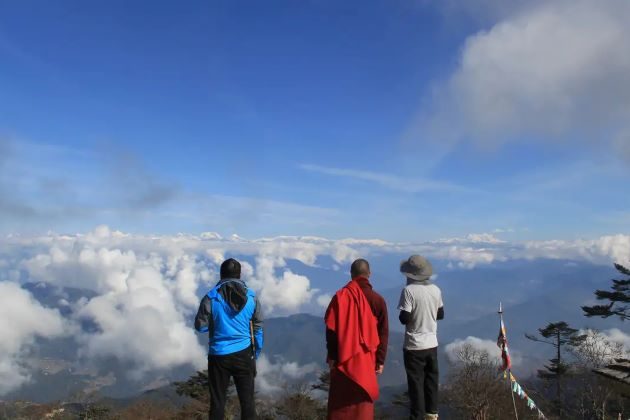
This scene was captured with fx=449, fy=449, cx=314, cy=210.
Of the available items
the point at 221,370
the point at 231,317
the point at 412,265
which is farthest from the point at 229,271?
the point at 412,265

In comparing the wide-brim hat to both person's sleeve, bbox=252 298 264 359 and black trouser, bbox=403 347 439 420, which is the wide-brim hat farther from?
person's sleeve, bbox=252 298 264 359

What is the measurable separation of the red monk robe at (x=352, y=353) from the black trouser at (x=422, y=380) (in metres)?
1.01

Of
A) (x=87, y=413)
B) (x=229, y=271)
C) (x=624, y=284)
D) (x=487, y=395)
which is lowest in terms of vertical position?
(x=87, y=413)

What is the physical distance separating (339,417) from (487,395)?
36279 millimetres

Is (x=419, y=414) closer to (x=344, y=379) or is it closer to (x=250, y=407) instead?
(x=344, y=379)

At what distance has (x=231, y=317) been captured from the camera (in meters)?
5.97

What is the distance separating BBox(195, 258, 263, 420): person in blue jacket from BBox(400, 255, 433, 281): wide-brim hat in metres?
2.17

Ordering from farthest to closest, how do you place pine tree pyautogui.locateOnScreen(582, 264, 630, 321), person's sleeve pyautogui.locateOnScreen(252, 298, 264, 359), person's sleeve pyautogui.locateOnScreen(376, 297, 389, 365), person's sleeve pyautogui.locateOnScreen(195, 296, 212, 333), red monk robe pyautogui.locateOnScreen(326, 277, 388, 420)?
pine tree pyautogui.locateOnScreen(582, 264, 630, 321) → person's sleeve pyautogui.locateOnScreen(252, 298, 264, 359) → person's sleeve pyautogui.locateOnScreen(195, 296, 212, 333) → person's sleeve pyautogui.locateOnScreen(376, 297, 389, 365) → red monk robe pyautogui.locateOnScreen(326, 277, 388, 420)

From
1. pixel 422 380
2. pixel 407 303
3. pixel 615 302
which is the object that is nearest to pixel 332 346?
pixel 407 303

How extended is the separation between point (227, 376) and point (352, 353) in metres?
1.83

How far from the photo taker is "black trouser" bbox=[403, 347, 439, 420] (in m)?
6.35

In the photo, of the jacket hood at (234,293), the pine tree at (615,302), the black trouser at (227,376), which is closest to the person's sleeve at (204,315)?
the jacket hood at (234,293)

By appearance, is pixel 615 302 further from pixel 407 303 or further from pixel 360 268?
pixel 360 268

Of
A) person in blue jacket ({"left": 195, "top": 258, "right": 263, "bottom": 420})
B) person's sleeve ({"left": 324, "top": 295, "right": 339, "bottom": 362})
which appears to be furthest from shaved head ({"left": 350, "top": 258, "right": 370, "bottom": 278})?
person in blue jacket ({"left": 195, "top": 258, "right": 263, "bottom": 420})
